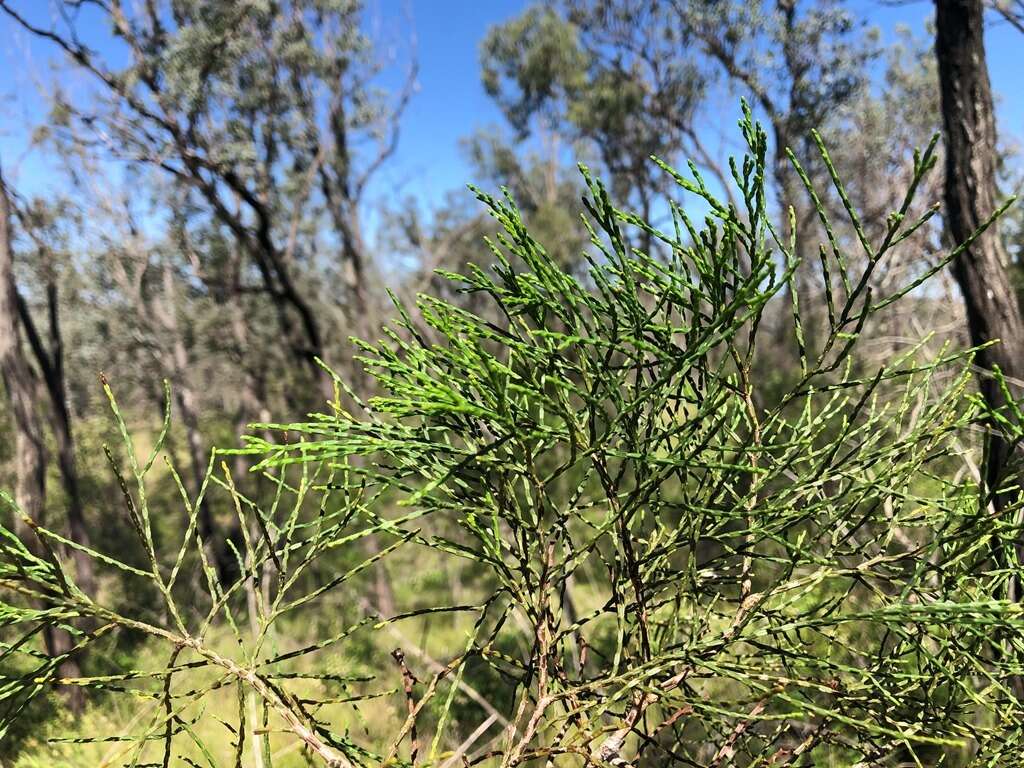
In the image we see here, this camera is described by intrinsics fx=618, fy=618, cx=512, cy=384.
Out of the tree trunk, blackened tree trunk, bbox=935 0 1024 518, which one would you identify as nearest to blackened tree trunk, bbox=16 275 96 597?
the tree trunk

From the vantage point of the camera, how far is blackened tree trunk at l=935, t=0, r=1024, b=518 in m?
3.03

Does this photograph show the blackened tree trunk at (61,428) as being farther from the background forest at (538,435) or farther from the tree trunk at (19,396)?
the tree trunk at (19,396)

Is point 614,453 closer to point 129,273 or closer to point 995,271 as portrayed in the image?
point 995,271

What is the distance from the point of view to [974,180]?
10.4ft

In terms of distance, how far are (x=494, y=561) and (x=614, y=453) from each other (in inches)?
13.2

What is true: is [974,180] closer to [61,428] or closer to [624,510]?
[624,510]

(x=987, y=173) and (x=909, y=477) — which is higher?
(x=987, y=173)

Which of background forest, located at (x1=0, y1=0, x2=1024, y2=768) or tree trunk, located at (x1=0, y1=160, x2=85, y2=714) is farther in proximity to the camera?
tree trunk, located at (x1=0, y1=160, x2=85, y2=714)

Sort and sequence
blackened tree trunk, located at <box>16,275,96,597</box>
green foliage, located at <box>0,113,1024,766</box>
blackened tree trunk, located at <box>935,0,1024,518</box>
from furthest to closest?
blackened tree trunk, located at <box>16,275,96,597</box>
blackened tree trunk, located at <box>935,0,1024,518</box>
green foliage, located at <box>0,113,1024,766</box>

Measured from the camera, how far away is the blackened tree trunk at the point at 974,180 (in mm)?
3027

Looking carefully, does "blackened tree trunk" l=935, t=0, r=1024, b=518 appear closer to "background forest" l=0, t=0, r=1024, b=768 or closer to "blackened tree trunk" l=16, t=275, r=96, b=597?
"background forest" l=0, t=0, r=1024, b=768

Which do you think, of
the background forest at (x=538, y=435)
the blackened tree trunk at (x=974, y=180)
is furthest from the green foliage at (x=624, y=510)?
the blackened tree trunk at (x=974, y=180)

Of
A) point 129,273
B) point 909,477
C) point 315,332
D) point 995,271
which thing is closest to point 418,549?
point 315,332

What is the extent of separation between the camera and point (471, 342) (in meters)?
1.12
